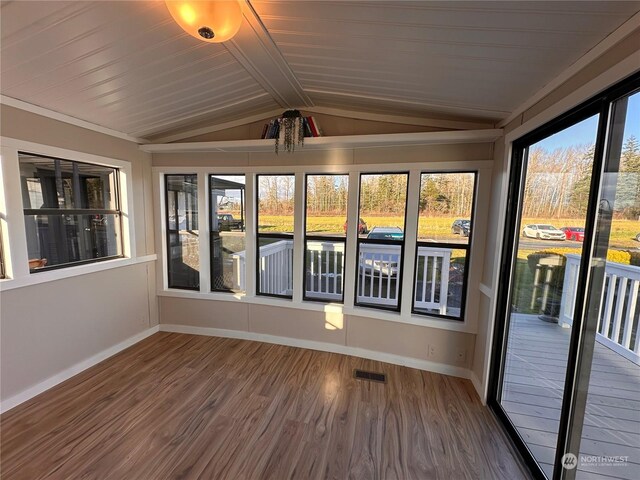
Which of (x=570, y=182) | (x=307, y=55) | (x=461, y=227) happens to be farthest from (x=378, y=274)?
(x=307, y=55)

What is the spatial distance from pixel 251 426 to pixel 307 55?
2.78m

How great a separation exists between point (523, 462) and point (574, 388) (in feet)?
2.60

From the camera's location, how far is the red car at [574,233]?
1507 millimetres

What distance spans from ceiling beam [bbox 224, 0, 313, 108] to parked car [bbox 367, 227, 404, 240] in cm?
153

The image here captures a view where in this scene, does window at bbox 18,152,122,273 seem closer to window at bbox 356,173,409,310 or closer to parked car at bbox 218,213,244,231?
parked car at bbox 218,213,244,231

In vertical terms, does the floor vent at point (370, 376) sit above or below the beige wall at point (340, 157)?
below

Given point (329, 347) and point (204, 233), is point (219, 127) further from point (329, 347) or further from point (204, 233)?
point (329, 347)

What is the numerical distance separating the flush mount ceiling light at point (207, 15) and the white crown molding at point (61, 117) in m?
1.95

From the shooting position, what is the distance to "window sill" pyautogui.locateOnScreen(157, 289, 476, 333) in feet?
9.10

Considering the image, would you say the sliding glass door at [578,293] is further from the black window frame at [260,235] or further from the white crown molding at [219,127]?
the white crown molding at [219,127]

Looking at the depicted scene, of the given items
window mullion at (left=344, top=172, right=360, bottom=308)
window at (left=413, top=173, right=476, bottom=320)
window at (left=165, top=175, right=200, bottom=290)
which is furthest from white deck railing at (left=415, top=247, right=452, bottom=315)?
window at (left=165, top=175, right=200, bottom=290)

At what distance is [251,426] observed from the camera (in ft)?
6.88

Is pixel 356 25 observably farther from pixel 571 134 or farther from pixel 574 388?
pixel 574 388

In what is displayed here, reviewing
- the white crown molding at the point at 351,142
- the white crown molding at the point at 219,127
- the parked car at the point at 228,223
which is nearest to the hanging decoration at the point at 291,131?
the white crown molding at the point at 351,142
